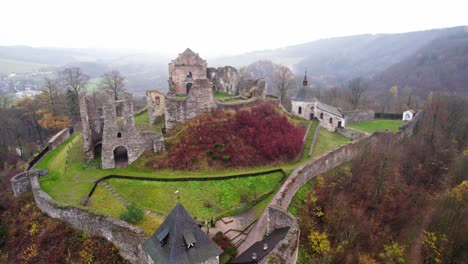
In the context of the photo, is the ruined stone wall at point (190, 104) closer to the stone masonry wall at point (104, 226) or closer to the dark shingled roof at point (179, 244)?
the stone masonry wall at point (104, 226)

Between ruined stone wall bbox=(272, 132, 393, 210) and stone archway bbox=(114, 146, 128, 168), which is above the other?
stone archway bbox=(114, 146, 128, 168)

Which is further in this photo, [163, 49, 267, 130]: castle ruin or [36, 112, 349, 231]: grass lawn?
[163, 49, 267, 130]: castle ruin

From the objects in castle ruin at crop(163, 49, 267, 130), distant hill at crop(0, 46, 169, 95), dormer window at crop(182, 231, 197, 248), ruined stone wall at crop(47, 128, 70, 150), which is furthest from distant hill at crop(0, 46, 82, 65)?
dormer window at crop(182, 231, 197, 248)

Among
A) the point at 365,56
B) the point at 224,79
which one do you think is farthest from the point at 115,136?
the point at 365,56

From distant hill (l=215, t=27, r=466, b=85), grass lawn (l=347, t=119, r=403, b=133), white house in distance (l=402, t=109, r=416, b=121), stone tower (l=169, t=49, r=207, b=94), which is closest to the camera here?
stone tower (l=169, t=49, r=207, b=94)

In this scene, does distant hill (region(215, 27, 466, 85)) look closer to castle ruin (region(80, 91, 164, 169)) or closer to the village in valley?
the village in valley

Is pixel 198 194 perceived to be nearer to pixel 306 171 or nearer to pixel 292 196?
pixel 292 196

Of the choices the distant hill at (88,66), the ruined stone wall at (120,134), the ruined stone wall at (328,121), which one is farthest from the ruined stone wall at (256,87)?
the distant hill at (88,66)
